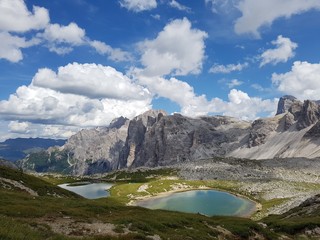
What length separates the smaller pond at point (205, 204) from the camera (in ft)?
367

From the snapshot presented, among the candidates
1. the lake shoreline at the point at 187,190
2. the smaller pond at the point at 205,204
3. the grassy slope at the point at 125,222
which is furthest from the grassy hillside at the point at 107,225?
the smaller pond at the point at 205,204

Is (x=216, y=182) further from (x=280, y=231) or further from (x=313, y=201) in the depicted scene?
(x=280, y=231)

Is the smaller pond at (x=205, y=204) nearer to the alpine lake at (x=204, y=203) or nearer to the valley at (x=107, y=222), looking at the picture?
the alpine lake at (x=204, y=203)

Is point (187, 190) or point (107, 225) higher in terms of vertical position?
point (107, 225)

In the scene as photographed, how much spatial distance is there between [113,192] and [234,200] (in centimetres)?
5423

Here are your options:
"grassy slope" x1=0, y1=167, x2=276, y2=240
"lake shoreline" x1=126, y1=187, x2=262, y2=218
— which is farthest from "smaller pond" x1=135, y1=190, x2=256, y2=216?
"grassy slope" x1=0, y1=167, x2=276, y2=240

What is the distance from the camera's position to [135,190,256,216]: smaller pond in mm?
111981

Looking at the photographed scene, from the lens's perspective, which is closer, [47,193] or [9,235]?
[9,235]

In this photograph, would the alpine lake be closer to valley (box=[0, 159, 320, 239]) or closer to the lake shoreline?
the lake shoreline

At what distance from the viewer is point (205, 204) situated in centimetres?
12494

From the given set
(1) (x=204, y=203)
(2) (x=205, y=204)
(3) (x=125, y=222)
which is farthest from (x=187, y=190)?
(3) (x=125, y=222)

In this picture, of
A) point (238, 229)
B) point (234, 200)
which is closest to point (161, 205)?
point (234, 200)

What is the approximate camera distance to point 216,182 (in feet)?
609

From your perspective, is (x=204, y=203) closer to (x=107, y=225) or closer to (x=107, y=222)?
(x=107, y=222)
